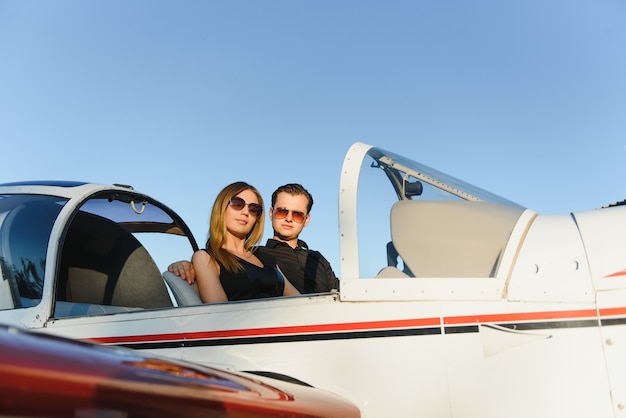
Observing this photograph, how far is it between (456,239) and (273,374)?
1106mm

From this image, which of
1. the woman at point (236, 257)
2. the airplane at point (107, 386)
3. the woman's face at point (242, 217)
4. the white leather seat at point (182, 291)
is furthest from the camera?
the woman's face at point (242, 217)

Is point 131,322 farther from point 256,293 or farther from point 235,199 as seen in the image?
point 235,199

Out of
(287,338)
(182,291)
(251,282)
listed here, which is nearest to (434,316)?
(287,338)

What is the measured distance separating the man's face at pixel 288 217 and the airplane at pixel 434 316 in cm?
173

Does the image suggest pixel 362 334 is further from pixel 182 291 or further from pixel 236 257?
pixel 236 257

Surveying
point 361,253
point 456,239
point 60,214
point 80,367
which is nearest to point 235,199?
point 60,214

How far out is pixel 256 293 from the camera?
3.67 m

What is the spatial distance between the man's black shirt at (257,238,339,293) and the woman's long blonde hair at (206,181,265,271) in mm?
260

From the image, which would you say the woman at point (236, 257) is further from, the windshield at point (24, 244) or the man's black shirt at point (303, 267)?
the windshield at point (24, 244)

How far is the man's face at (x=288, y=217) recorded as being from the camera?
15.7ft

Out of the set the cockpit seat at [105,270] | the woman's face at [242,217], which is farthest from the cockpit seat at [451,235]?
the cockpit seat at [105,270]

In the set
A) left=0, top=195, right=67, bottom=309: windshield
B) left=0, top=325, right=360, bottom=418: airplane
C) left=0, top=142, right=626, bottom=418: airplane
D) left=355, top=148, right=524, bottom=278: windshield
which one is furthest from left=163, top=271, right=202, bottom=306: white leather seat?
left=0, top=325, right=360, bottom=418: airplane

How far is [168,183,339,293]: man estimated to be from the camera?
177 inches

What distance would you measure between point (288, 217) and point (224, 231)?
0.97m
